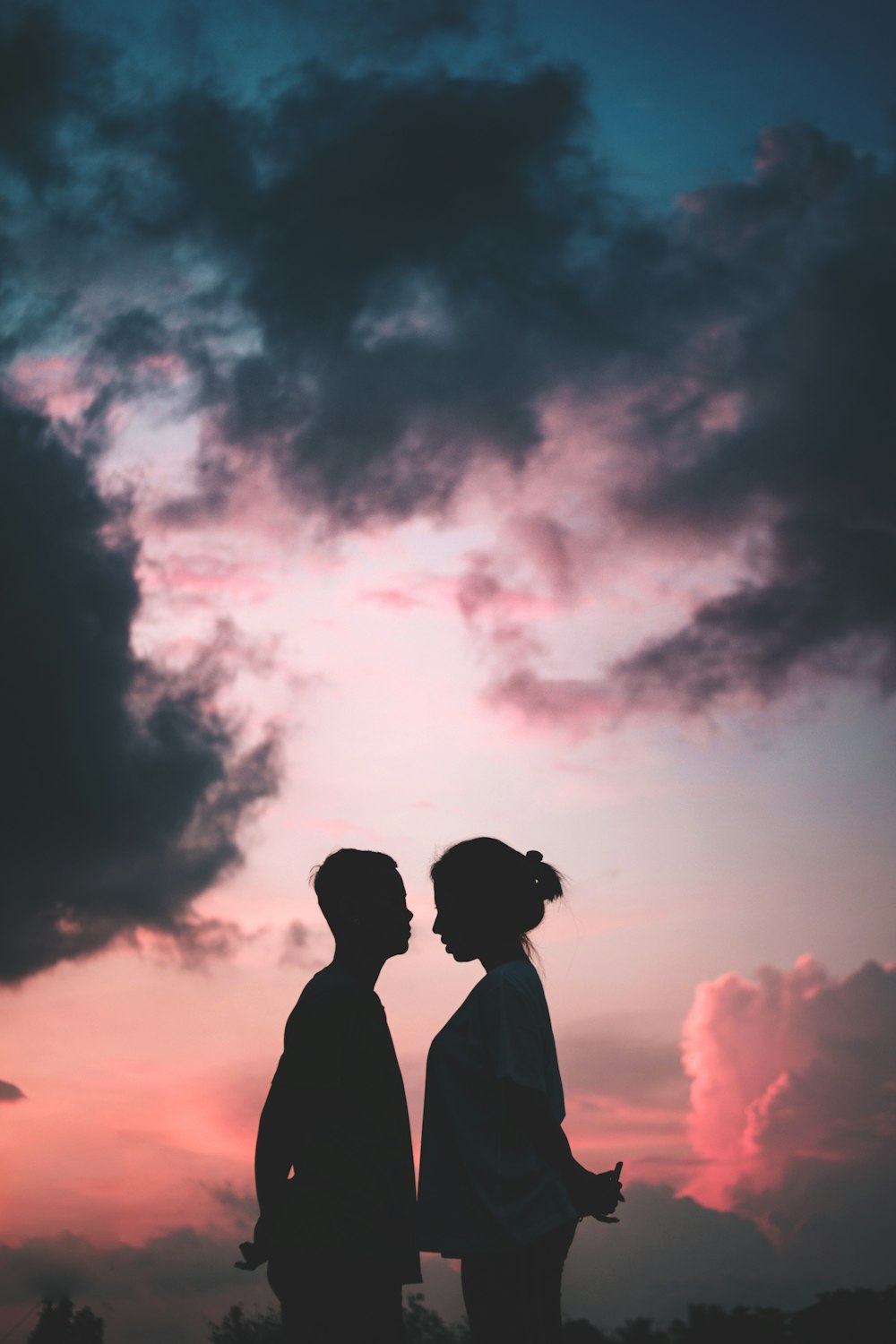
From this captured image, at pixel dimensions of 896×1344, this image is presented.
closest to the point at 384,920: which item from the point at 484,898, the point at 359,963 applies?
the point at 359,963

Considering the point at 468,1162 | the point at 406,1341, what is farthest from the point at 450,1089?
the point at 406,1341

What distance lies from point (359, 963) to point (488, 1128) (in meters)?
1.12

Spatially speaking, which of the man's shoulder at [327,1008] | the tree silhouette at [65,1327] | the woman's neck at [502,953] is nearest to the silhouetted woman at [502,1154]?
the woman's neck at [502,953]

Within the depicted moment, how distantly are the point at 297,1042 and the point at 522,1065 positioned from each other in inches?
42.6

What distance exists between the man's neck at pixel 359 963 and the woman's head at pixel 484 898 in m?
0.48

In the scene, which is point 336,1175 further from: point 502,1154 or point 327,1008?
point 502,1154

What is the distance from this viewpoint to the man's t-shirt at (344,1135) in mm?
4180

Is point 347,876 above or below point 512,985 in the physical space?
above

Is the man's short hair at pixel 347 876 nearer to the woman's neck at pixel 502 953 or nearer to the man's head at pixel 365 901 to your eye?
the man's head at pixel 365 901

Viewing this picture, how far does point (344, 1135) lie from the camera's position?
14.3 feet

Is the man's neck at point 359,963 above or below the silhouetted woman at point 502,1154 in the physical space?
above

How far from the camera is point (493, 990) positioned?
4.18 metres

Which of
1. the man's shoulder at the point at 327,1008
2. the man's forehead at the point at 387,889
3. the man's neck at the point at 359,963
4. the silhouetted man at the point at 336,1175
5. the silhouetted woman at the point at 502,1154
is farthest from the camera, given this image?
the man's forehead at the point at 387,889

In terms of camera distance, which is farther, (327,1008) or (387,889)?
(387,889)
